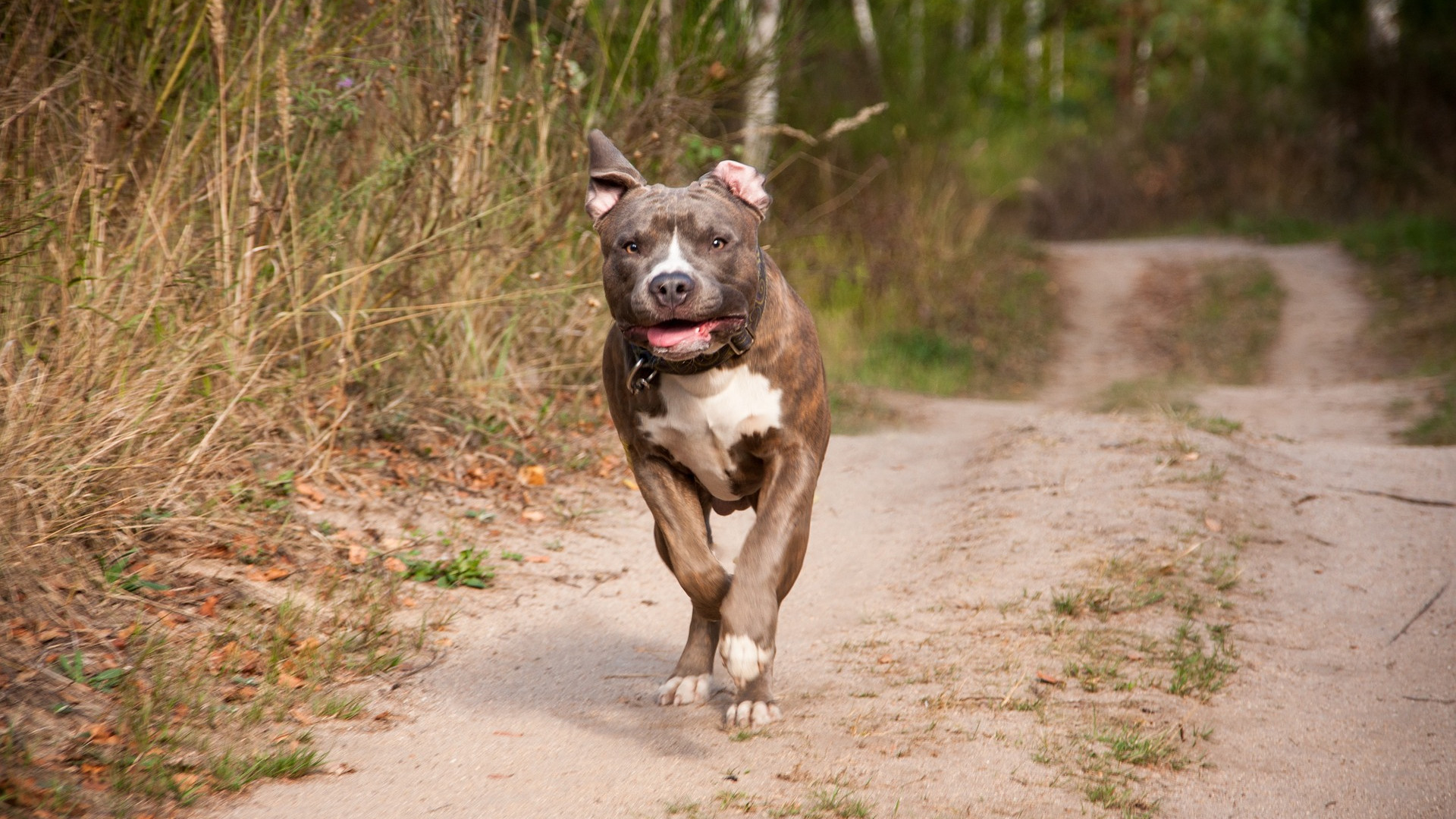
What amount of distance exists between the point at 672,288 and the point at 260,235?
10.3ft

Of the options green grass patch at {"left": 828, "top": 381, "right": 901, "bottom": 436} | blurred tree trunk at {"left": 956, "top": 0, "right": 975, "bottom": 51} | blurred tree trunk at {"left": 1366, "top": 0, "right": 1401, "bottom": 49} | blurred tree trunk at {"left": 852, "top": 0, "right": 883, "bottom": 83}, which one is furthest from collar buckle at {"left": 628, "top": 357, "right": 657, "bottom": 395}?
blurred tree trunk at {"left": 956, "top": 0, "right": 975, "bottom": 51}

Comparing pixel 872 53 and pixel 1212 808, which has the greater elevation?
pixel 872 53

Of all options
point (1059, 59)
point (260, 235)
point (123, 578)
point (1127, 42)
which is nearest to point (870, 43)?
point (260, 235)

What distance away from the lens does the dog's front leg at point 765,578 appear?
360cm

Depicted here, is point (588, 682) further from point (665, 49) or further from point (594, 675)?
point (665, 49)

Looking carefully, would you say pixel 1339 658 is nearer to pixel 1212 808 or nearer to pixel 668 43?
pixel 1212 808

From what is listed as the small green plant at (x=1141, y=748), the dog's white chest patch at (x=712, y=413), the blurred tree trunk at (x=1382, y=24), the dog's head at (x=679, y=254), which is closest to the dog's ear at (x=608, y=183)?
the dog's head at (x=679, y=254)

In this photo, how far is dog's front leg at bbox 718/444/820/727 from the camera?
3.60m

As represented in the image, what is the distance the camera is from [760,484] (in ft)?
13.8

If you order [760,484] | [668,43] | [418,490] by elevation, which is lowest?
[418,490]

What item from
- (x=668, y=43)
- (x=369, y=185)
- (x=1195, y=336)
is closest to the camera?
(x=369, y=185)

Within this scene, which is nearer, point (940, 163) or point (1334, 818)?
point (1334, 818)

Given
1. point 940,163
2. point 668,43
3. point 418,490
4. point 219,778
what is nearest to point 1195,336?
point 940,163

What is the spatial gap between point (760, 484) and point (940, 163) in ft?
37.1
